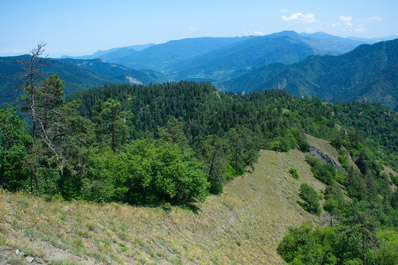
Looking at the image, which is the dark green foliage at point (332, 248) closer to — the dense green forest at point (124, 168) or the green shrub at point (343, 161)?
the dense green forest at point (124, 168)

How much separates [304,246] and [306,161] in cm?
5550

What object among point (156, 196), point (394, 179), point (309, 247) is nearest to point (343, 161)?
point (394, 179)

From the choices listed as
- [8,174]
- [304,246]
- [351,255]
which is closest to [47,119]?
[8,174]

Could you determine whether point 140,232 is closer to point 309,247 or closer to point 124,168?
point 124,168

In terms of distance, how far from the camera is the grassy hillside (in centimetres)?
1235

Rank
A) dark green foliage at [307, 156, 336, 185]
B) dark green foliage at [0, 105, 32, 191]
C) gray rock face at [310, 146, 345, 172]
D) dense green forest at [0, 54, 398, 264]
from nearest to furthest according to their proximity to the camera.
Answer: dark green foliage at [0, 105, 32, 191], dense green forest at [0, 54, 398, 264], dark green foliage at [307, 156, 336, 185], gray rock face at [310, 146, 345, 172]

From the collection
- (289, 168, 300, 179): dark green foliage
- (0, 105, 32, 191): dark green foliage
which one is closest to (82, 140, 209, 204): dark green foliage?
(0, 105, 32, 191): dark green foliage

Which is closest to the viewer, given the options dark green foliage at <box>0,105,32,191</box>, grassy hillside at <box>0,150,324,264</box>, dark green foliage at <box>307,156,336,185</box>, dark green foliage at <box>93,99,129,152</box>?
grassy hillside at <box>0,150,324,264</box>

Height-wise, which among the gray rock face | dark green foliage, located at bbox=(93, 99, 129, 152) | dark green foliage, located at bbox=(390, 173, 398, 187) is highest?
dark green foliage, located at bbox=(93, 99, 129, 152)

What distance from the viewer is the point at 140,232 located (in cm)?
1920

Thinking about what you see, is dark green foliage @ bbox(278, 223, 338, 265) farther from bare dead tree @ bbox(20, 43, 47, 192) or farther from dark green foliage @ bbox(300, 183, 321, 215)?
bare dead tree @ bbox(20, 43, 47, 192)

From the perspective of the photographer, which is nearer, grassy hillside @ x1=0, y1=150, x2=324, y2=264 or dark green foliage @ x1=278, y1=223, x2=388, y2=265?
grassy hillside @ x1=0, y1=150, x2=324, y2=264

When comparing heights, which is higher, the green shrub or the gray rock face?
the gray rock face

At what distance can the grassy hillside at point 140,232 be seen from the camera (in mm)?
12352
